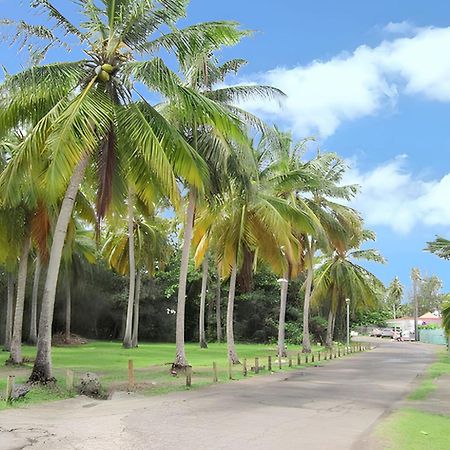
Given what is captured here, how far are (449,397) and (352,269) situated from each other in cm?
2560

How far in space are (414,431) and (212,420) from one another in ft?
12.0

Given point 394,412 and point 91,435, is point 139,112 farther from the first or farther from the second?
point 394,412

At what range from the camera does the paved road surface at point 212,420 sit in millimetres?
8562

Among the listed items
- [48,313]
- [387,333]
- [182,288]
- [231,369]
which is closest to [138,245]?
[182,288]

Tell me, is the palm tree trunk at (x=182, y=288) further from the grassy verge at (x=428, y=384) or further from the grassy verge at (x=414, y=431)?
the grassy verge at (x=414, y=431)

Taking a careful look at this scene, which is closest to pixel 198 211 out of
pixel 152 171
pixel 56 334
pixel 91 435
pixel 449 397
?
pixel 152 171

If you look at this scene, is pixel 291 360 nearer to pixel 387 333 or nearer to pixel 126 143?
pixel 126 143

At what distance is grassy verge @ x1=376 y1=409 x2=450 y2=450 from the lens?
29.2ft

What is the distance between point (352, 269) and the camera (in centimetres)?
4131

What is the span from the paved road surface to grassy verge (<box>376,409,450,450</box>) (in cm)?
42

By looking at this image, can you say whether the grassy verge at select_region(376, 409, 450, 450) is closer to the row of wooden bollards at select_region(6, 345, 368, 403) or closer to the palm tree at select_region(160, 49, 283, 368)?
the row of wooden bollards at select_region(6, 345, 368, 403)

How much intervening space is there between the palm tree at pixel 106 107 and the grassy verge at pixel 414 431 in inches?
285

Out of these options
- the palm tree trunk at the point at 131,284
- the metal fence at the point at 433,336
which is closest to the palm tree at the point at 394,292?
the metal fence at the point at 433,336

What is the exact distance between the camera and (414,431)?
402 inches
